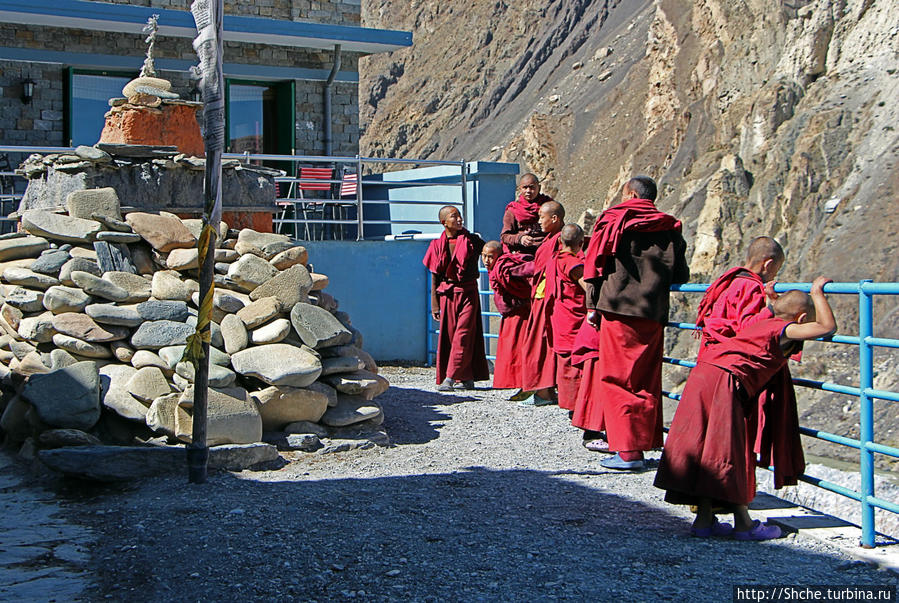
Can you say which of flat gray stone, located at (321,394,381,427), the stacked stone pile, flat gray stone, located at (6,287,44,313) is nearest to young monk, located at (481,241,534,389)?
the stacked stone pile

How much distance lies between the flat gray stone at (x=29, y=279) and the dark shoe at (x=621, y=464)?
408 centimetres

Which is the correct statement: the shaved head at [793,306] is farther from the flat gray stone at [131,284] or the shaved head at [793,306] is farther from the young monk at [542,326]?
the flat gray stone at [131,284]

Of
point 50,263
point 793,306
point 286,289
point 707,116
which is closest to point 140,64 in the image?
point 50,263

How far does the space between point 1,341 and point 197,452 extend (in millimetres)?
2554

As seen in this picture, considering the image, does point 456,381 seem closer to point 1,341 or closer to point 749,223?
point 1,341

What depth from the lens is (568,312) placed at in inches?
279

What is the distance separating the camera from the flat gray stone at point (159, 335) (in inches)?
260

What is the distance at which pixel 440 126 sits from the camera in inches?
2291

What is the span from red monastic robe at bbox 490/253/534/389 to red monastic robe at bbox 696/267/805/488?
3.67 m

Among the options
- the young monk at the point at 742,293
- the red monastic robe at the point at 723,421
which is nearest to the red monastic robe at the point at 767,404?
the young monk at the point at 742,293

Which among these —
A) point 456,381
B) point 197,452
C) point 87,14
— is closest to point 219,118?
point 197,452

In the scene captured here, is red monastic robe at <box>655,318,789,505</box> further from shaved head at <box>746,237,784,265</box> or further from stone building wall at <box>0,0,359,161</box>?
stone building wall at <box>0,0,359,161</box>

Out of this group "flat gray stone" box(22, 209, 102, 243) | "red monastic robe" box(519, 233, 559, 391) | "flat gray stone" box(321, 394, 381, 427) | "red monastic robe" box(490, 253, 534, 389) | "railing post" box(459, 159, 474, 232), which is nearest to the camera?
"flat gray stone" box(321, 394, 381, 427)

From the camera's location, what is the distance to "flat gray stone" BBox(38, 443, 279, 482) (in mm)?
5422
